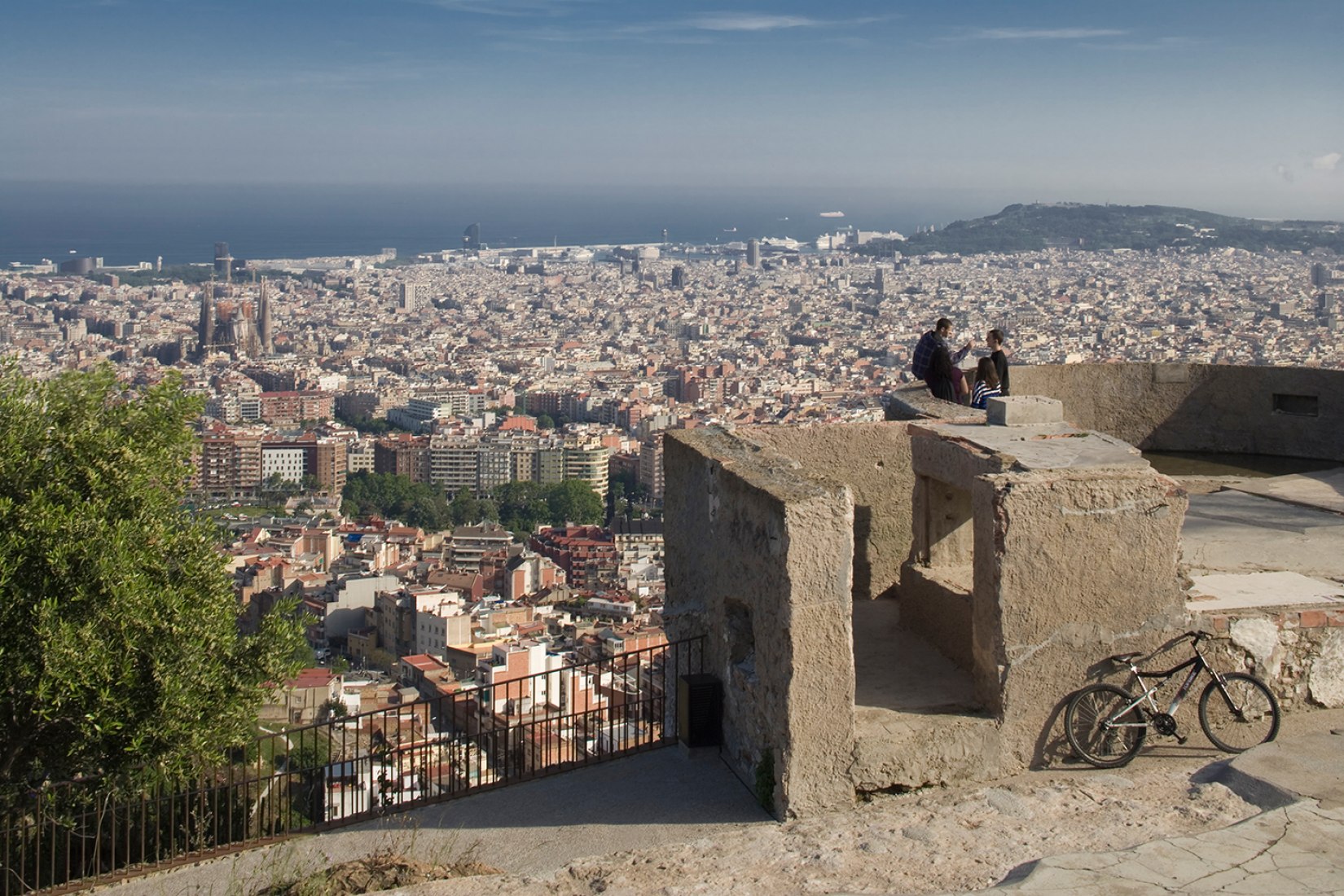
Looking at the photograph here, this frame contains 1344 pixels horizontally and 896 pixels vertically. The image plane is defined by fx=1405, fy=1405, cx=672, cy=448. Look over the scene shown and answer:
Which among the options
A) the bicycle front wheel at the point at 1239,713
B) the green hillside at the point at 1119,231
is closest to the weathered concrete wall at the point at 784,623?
the bicycle front wheel at the point at 1239,713

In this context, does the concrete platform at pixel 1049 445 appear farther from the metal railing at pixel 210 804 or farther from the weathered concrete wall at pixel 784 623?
the metal railing at pixel 210 804

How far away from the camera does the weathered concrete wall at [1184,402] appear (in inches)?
293

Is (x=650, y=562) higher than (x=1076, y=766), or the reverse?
(x=1076, y=766)

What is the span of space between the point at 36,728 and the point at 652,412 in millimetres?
51381

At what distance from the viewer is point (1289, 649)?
4434 mm

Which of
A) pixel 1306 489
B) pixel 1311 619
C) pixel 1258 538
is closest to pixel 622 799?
pixel 1311 619

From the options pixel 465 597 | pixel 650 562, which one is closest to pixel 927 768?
pixel 465 597

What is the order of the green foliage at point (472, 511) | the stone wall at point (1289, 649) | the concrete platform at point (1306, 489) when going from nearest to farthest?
the stone wall at point (1289, 649), the concrete platform at point (1306, 489), the green foliage at point (472, 511)

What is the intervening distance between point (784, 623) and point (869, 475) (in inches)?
67.0

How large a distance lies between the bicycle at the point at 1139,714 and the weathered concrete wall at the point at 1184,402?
3.24m

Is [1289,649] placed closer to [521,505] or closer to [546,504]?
[546,504]

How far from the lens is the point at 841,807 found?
404 cm

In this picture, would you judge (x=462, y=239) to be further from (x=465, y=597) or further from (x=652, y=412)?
(x=465, y=597)

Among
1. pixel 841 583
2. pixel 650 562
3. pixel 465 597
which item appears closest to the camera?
pixel 841 583
